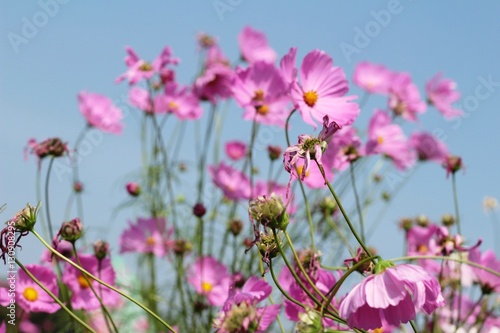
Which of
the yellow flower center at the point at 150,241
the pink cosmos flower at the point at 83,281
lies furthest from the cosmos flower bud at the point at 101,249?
the yellow flower center at the point at 150,241

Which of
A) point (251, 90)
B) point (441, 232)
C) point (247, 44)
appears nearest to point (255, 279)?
point (441, 232)

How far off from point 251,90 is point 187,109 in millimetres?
475

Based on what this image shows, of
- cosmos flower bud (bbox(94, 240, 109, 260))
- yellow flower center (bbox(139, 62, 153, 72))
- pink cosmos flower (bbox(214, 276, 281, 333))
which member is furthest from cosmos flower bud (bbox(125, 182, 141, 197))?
pink cosmos flower (bbox(214, 276, 281, 333))

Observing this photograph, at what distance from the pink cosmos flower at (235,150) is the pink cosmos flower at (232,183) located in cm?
25

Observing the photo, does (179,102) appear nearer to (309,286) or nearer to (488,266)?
(488,266)

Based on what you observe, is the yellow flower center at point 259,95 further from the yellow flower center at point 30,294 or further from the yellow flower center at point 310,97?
the yellow flower center at point 30,294

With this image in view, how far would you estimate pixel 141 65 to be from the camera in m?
1.42

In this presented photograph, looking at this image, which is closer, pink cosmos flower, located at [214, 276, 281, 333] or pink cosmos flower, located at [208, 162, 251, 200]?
pink cosmos flower, located at [214, 276, 281, 333]

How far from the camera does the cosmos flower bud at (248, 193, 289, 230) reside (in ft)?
1.89

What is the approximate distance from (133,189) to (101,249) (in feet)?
2.05

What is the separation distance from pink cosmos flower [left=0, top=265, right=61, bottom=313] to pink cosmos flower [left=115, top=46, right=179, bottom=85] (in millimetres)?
485

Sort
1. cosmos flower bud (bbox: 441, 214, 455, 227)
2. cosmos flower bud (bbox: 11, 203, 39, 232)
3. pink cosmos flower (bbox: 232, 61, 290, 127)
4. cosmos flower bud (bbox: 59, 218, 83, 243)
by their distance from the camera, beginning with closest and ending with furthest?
cosmos flower bud (bbox: 11, 203, 39, 232) < cosmos flower bud (bbox: 59, 218, 83, 243) < pink cosmos flower (bbox: 232, 61, 290, 127) < cosmos flower bud (bbox: 441, 214, 455, 227)

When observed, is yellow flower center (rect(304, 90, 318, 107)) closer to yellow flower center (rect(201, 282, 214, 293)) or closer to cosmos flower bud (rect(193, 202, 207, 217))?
cosmos flower bud (rect(193, 202, 207, 217))

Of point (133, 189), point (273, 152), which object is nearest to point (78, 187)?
point (133, 189)
